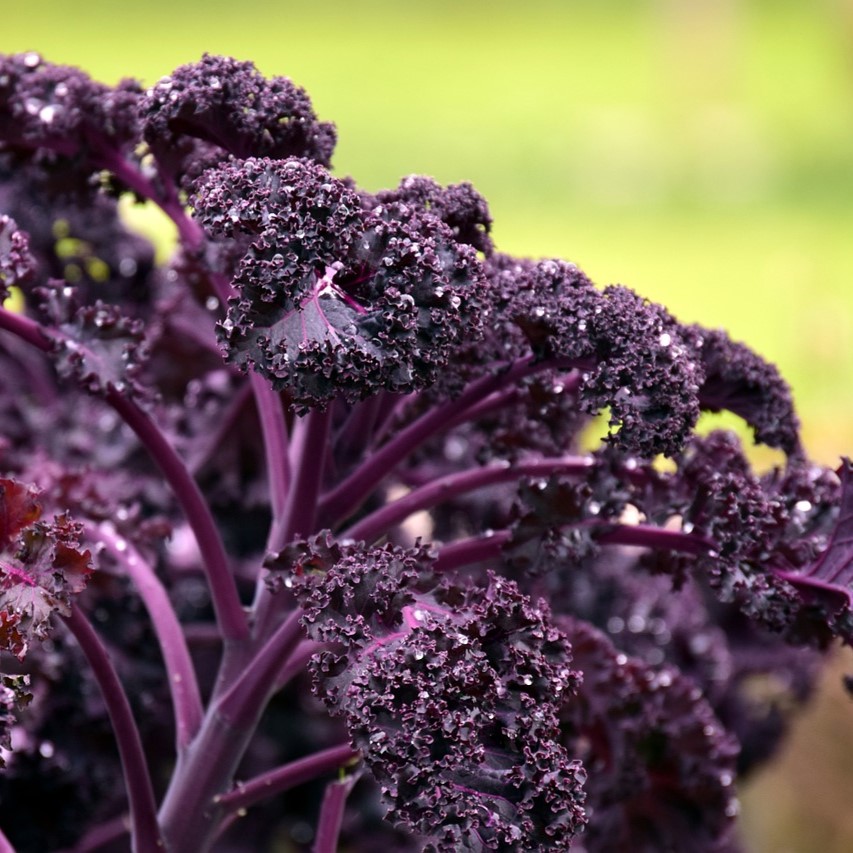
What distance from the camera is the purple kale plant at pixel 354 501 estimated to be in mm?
716

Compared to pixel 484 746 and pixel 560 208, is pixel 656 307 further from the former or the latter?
pixel 560 208

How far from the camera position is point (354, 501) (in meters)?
0.90

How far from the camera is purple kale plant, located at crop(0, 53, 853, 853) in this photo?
0.72 metres

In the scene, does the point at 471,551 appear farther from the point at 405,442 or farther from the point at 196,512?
the point at 196,512

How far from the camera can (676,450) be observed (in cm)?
77

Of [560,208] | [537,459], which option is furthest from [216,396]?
[560,208]

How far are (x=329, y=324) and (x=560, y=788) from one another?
0.29 m

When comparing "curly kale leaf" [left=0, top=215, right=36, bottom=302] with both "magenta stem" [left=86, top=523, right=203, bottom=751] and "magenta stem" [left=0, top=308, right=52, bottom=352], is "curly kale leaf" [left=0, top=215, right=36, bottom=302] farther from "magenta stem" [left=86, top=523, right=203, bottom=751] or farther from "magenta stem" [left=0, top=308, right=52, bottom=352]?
"magenta stem" [left=86, top=523, right=203, bottom=751]

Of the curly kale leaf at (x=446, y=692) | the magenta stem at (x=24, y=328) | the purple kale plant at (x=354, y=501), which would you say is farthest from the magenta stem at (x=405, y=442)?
the magenta stem at (x=24, y=328)

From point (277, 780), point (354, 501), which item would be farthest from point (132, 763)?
point (354, 501)

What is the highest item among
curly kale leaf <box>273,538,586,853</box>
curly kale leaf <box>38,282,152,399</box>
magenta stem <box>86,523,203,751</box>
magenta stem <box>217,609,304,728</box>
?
curly kale leaf <box>38,282,152,399</box>

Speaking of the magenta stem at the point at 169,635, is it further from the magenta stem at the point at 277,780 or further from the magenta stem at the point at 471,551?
the magenta stem at the point at 471,551

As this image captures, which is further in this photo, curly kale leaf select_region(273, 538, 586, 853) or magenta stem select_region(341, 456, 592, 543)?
magenta stem select_region(341, 456, 592, 543)

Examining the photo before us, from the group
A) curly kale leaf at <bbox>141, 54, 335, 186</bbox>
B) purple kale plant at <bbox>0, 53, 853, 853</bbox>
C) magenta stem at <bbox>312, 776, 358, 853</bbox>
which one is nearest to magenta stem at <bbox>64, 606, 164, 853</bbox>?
purple kale plant at <bbox>0, 53, 853, 853</bbox>
